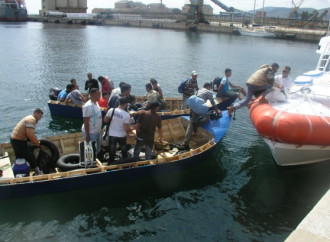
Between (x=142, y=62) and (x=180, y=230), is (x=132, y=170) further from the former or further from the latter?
(x=142, y=62)

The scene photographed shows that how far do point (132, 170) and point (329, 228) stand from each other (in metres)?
5.88

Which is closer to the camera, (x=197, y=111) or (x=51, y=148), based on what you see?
(x=51, y=148)

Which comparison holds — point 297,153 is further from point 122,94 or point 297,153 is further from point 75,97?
point 75,97

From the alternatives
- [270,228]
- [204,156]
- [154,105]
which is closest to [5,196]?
[154,105]

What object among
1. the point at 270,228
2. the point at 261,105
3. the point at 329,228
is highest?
the point at 261,105

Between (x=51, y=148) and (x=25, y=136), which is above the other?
(x=25, y=136)

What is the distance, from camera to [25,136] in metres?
8.60

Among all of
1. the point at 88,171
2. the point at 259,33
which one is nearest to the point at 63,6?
the point at 259,33

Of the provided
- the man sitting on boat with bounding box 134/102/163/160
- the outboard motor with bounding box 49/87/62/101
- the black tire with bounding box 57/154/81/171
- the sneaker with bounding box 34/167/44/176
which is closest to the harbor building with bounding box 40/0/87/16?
the outboard motor with bounding box 49/87/62/101

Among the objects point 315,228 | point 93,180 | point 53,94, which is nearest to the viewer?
point 315,228

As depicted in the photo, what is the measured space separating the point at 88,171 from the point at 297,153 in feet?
22.5

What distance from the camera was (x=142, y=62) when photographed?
36.2 m

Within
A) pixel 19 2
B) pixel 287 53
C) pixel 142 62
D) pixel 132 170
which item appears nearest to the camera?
pixel 132 170

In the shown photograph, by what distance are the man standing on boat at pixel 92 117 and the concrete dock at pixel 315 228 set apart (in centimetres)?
594
